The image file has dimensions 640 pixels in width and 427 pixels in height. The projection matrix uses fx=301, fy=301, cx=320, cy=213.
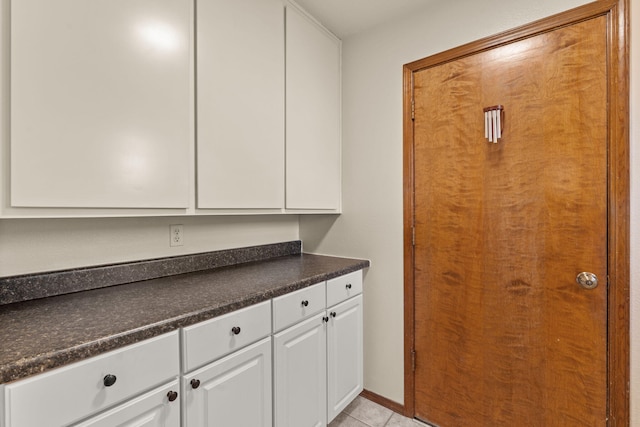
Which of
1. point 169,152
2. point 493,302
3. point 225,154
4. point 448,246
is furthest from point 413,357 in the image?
point 169,152

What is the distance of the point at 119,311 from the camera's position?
0.98 m

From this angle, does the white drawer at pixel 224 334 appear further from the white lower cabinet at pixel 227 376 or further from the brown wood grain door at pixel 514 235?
the brown wood grain door at pixel 514 235

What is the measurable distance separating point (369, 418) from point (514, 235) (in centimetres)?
133

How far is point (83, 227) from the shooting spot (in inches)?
49.6

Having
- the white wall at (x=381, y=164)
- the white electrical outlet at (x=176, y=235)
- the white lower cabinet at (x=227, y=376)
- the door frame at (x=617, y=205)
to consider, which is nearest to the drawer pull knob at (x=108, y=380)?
the white lower cabinet at (x=227, y=376)

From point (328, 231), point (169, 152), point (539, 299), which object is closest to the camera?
point (169, 152)

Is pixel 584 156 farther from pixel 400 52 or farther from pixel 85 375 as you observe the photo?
pixel 85 375

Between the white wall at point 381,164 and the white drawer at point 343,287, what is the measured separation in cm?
15

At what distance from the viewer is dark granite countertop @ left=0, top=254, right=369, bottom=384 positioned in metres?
0.72

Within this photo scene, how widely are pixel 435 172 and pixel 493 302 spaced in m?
0.75

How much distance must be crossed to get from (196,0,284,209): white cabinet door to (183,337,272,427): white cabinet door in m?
0.64

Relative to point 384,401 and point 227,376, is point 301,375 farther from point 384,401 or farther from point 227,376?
point 384,401

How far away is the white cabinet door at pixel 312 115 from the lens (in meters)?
1.71

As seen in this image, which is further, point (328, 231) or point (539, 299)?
point (328, 231)
